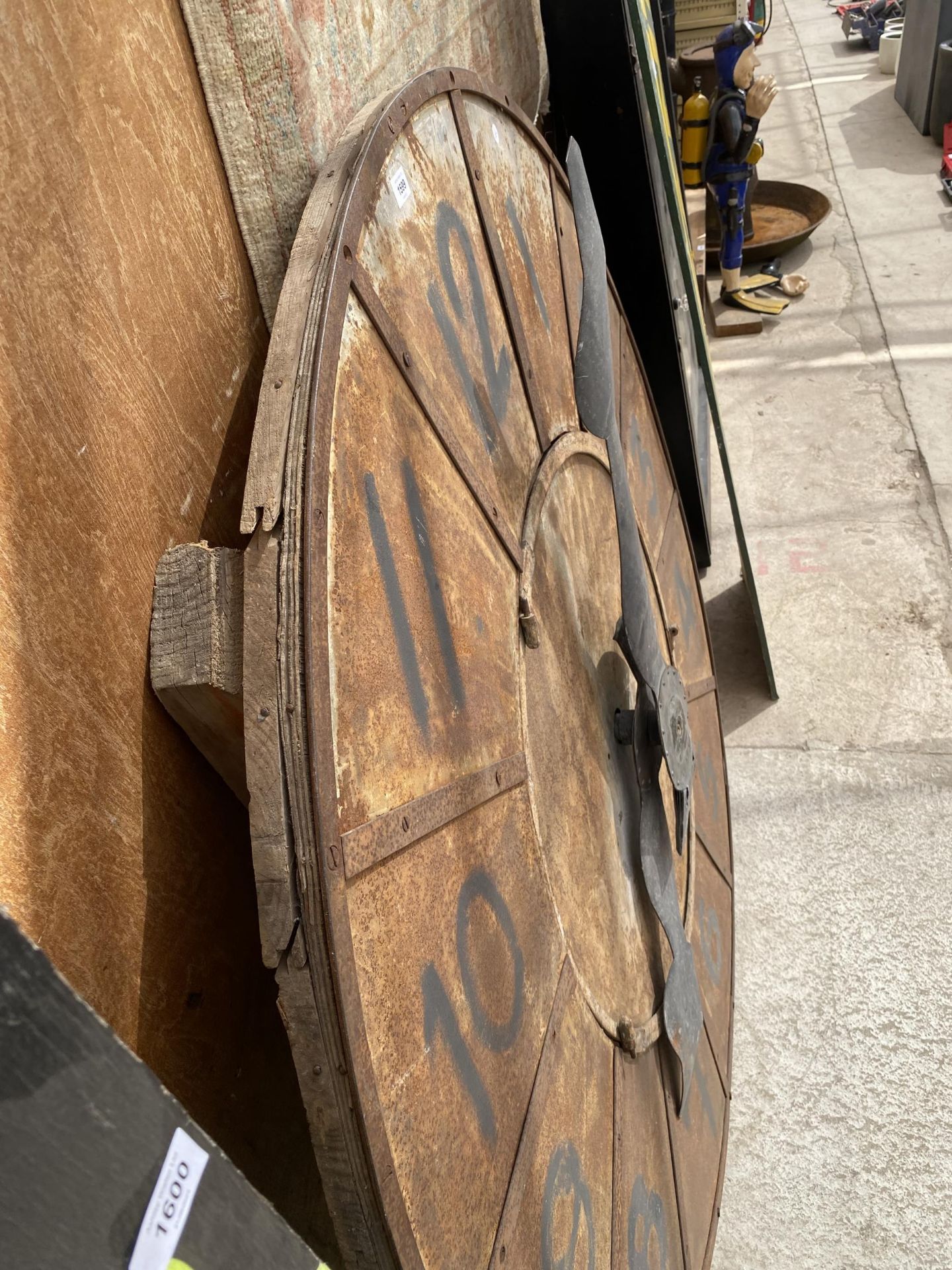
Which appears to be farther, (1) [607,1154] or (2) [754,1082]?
(2) [754,1082]

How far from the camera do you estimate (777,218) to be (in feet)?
23.6

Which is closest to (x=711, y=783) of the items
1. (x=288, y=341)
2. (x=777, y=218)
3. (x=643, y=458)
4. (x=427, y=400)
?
(x=643, y=458)

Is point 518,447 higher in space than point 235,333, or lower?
lower

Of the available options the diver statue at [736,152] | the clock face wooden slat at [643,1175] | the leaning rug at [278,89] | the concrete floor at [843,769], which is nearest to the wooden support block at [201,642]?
the leaning rug at [278,89]

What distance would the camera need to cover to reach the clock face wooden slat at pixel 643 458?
94.0 inches

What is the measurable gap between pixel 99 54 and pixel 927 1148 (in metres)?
2.80

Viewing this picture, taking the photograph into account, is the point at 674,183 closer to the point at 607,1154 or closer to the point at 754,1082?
the point at 754,1082

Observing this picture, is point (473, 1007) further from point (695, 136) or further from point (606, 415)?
point (695, 136)

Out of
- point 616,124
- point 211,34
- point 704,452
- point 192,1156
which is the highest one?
point 211,34

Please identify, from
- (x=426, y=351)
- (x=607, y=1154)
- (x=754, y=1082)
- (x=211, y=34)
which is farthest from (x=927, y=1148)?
(x=211, y=34)

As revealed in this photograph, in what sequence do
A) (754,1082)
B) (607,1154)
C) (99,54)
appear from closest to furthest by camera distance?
(99,54)
(607,1154)
(754,1082)

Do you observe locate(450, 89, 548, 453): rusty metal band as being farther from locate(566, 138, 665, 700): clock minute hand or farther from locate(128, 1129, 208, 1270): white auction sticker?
locate(128, 1129, 208, 1270): white auction sticker

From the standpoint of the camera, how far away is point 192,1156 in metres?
0.58

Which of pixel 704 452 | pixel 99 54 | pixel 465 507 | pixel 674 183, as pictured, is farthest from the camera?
pixel 704 452
